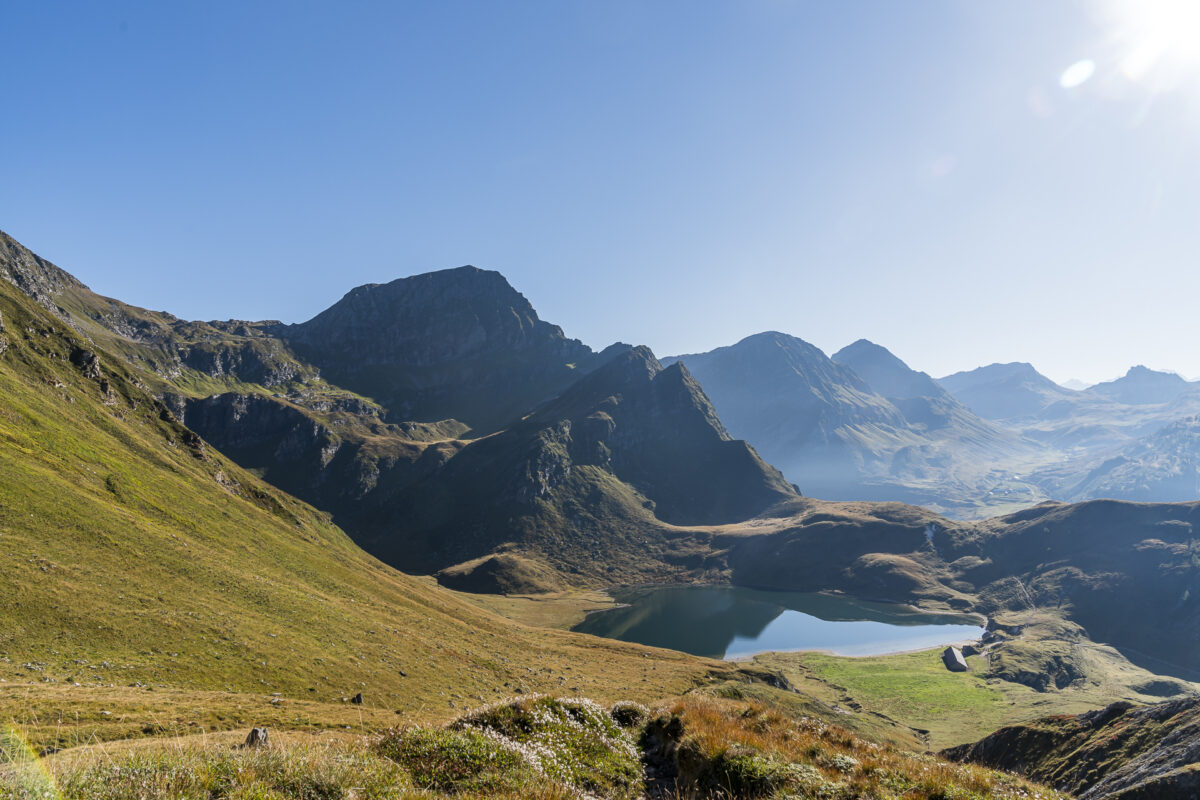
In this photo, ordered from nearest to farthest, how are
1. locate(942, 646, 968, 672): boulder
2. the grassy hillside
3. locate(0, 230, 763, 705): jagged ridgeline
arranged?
1. locate(0, 230, 763, 705): jagged ridgeline
2. the grassy hillside
3. locate(942, 646, 968, 672): boulder

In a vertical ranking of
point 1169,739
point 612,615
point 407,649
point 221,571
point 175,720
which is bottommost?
point 612,615

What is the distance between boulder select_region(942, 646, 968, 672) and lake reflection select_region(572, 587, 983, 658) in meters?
21.9

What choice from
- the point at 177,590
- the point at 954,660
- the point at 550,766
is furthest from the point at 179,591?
the point at 954,660

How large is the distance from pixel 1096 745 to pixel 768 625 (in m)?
148

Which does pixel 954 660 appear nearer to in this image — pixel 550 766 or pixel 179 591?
pixel 550 766

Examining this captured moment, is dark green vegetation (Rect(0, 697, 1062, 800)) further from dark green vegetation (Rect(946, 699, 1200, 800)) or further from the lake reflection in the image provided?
the lake reflection

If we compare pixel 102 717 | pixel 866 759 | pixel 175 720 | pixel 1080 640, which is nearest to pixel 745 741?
pixel 866 759

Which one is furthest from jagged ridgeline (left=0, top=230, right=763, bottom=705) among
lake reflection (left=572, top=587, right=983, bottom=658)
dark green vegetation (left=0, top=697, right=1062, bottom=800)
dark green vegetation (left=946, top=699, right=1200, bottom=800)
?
lake reflection (left=572, top=587, right=983, bottom=658)

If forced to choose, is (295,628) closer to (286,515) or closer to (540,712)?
(540,712)

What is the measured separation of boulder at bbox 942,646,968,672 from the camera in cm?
10975

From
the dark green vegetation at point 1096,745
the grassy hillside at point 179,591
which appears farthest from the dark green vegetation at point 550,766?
the grassy hillside at point 179,591

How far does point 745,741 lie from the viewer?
1372 cm

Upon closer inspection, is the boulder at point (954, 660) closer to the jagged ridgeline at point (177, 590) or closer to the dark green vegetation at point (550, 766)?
the jagged ridgeline at point (177, 590)

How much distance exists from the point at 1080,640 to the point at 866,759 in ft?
635
